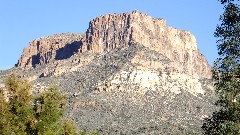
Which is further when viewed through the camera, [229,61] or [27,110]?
[27,110]

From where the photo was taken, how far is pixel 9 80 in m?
27.8

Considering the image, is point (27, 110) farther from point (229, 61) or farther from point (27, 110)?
point (229, 61)

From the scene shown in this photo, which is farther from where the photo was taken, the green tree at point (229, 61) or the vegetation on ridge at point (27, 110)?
the vegetation on ridge at point (27, 110)

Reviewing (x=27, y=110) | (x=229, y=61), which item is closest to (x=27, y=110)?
(x=27, y=110)

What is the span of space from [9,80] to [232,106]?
1179 centimetres

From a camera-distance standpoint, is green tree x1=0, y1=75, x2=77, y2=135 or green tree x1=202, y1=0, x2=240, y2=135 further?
green tree x1=0, y1=75, x2=77, y2=135

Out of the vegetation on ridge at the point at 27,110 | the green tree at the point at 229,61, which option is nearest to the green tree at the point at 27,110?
the vegetation on ridge at the point at 27,110

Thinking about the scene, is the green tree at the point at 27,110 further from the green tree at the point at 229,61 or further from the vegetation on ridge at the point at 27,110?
the green tree at the point at 229,61

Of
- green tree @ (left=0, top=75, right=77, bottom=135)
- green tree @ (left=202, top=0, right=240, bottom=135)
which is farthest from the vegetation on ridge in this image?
green tree @ (left=202, top=0, right=240, bottom=135)

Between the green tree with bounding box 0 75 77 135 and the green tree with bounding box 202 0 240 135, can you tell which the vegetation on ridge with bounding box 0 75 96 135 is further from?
the green tree with bounding box 202 0 240 135

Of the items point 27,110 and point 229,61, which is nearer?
point 229,61

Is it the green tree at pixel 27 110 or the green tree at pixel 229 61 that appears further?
the green tree at pixel 27 110

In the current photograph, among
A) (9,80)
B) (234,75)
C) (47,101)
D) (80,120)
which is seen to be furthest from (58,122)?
(80,120)

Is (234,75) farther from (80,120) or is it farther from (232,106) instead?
(80,120)
